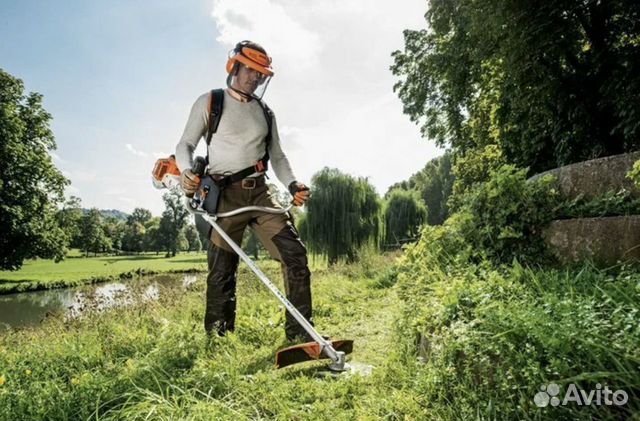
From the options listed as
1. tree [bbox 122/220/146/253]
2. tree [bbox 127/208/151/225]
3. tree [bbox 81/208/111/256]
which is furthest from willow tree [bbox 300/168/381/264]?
tree [bbox 127/208/151/225]

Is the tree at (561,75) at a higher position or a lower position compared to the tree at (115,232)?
lower

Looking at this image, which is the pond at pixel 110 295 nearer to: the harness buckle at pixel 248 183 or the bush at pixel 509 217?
the harness buckle at pixel 248 183

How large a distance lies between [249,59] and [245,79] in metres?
0.21

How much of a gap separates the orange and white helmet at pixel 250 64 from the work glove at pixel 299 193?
3.26 feet

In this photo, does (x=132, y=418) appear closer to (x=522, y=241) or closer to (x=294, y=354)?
(x=294, y=354)

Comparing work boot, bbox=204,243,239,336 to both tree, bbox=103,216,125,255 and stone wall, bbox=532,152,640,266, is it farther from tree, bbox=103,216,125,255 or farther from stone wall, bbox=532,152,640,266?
tree, bbox=103,216,125,255

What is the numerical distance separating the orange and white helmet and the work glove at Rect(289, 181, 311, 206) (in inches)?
39.1

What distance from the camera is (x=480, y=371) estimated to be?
1.88m

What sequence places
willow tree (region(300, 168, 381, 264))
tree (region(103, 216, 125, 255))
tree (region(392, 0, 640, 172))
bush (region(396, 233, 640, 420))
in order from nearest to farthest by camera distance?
1. bush (region(396, 233, 640, 420))
2. tree (region(392, 0, 640, 172))
3. willow tree (region(300, 168, 381, 264))
4. tree (region(103, 216, 125, 255))

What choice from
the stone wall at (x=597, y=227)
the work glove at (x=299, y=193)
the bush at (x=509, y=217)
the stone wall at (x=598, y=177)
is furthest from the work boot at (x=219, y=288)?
the stone wall at (x=598, y=177)

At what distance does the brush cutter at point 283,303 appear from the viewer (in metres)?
2.81

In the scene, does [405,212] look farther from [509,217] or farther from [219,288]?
[219,288]

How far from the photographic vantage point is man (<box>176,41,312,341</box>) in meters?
3.56

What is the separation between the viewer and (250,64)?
11.5 ft
